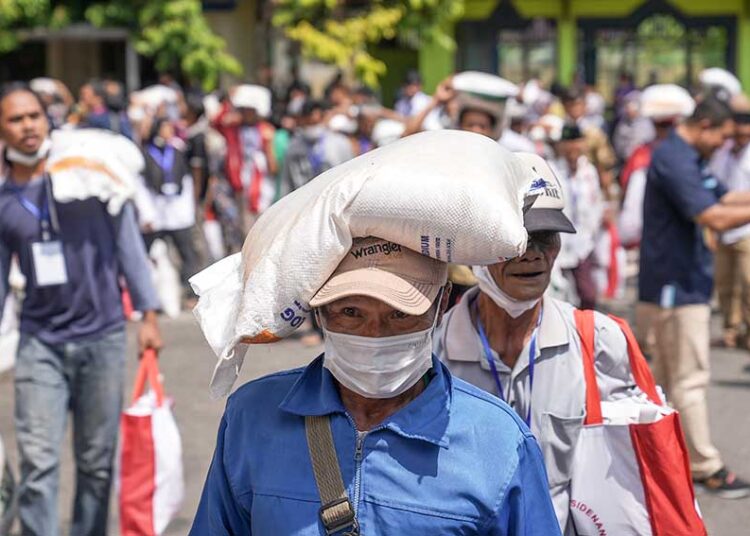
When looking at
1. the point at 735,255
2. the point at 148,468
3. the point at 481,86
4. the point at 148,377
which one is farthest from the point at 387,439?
the point at 735,255

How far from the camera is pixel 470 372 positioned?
351cm

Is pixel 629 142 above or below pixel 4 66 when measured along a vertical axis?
below

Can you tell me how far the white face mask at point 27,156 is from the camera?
5223 mm

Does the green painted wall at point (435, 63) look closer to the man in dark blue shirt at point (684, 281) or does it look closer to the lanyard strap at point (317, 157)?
the lanyard strap at point (317, 157)


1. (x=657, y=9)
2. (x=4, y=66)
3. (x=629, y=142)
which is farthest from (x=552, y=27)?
(x=4, y=66)

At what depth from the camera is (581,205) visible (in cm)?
927

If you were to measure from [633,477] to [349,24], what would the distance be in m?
18.9

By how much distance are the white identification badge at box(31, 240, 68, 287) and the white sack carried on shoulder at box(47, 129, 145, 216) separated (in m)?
0.20

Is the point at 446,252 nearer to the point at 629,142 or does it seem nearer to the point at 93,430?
the point at 93,430

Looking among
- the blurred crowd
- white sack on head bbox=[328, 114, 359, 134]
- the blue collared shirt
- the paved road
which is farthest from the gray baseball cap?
white sack on head bbox=[328, 114, 359, 134]

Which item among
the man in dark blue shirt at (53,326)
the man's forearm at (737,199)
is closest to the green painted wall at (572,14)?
the man's forearm at (737,199)

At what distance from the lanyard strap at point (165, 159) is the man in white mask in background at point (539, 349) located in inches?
322

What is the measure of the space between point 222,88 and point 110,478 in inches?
799

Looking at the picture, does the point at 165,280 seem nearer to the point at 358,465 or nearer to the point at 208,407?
the point at 208,407
